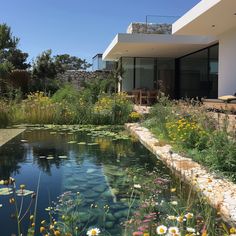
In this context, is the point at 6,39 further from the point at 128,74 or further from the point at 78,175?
the point at 78,175

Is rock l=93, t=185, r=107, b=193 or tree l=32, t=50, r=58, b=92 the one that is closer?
rock l=93, t=185, r=107, b=193

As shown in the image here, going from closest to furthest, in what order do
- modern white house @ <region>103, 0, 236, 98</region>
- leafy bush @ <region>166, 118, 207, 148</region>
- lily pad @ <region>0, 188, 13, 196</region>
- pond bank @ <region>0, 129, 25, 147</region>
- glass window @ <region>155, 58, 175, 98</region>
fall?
1. lily pad @ <region>0, 188, 13, 196</region>
2. leafy bush @ <region>166, 118, 207, 148</region>
3. pond bank @ <region>0, 129, 25, 147</region>
4. modern white house @ <region>103, 0, 236, 98</region>
5. glass window @ <region>155, 58, 175, 98</region>

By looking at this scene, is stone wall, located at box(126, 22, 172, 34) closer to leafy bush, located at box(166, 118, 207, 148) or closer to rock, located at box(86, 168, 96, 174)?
leafy bush, located at box(166, 118, 207, 148)

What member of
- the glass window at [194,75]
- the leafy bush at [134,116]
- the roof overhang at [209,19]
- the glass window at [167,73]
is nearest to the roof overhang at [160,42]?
the glass window at [194,75]

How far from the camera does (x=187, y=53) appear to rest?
59.2 ft

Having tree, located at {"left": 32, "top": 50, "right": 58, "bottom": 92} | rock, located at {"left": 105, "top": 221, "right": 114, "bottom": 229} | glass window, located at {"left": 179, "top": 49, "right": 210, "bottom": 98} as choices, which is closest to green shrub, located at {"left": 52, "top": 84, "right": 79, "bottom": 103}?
glass window, located at {"left": 179, "top": 49, "right": 210, "bottom": 98}

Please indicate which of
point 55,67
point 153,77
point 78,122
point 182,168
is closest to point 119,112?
point 78,122

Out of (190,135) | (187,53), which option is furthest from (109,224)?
(187,53)

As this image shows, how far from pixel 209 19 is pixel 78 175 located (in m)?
6.36

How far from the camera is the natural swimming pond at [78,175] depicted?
3.44m

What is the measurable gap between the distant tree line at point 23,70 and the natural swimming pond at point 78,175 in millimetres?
7568

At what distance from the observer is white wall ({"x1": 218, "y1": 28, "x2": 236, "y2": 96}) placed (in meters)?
11.6

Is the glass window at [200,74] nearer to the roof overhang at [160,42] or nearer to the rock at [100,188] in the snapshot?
the roof overhang at [160,42]

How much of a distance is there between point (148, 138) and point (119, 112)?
3751mm
